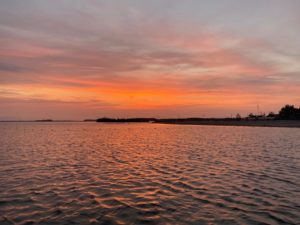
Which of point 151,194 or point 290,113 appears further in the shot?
point 290,113

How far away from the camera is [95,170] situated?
74.6 feet

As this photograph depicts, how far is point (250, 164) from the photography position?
83.0ft

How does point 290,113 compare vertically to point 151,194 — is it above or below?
above

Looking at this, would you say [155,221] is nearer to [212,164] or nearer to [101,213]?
[101,213]

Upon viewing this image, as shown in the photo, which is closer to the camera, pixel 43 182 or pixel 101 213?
pixel 101 213

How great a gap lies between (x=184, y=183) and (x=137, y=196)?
14.0 feet

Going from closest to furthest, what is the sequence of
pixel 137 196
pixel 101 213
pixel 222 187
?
pixel 101 213
pixel 137 196
pixel 222 187

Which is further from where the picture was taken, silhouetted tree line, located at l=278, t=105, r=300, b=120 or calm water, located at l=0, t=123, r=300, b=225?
silhouetted tree line, located at l=278, t=105, r=300, b=120

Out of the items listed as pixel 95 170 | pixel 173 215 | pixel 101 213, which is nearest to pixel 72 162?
A: pixel 95 170

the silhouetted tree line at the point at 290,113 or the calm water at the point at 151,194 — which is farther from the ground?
the silhouetted tree line at the point at 290,113

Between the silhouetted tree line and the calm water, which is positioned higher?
the silhouetted tree line

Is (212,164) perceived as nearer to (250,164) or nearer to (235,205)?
(250,164)

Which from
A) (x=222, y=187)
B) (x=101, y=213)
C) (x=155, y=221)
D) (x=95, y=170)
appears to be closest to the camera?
(x=155, y=221)

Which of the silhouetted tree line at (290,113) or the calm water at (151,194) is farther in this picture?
the silhouetted tree line at (290,113)
